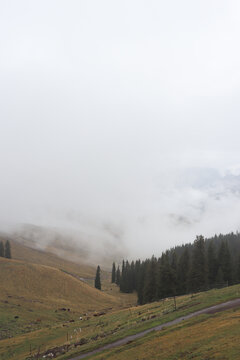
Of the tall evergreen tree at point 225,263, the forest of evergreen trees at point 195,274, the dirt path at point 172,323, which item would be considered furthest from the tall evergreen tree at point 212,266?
the dirt path at point 172,323

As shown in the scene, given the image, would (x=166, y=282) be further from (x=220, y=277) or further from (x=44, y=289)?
(x=44, y=289)

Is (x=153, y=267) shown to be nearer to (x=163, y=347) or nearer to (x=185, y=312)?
(x=185, y=312)

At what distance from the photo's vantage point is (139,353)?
26500 mm

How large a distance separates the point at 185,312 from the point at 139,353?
16.4m

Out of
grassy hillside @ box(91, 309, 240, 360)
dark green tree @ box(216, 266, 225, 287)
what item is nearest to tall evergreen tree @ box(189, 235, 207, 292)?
dark green tree @ box(216, 266, 225, 287)

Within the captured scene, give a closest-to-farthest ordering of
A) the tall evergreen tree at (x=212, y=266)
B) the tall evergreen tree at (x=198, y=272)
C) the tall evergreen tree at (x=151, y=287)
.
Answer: the tall evergreen tree at (x=198, y=272) → the tall evergreen tree at (x=212, y=266) → the tall evergreen tree at (x=151, y=287)

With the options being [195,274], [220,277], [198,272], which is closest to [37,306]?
[195,274]

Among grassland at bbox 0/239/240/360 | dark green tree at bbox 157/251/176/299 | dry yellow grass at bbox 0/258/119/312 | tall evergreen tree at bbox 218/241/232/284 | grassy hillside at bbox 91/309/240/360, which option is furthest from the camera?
dry yellow grass at bbox 0/258/119/312

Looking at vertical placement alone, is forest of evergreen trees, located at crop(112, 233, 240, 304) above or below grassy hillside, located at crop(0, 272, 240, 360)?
above

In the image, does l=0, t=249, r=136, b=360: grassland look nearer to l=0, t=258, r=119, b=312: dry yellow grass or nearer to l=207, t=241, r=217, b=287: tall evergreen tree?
l=0, t=258, r=119, b=312: dry yellow grass

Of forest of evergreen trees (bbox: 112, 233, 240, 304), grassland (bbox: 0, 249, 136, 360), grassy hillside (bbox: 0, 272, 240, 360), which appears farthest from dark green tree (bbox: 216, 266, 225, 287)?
grassland (bbox: 0, 249, 136, 360)

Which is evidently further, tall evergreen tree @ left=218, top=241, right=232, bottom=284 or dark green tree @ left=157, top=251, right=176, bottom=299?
tall evergreen tree @ left=218, top=241, right=232, bottom=284

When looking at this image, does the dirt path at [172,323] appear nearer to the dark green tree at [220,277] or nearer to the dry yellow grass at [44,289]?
the dark green tree at [220,277]

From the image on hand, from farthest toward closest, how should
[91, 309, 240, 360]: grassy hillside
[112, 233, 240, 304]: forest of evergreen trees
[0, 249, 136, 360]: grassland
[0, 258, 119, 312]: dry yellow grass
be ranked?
[0, 258, 119, 312]: dry yellow grass → [112, 233, 240, 304]: forest of evergreen trees → [0, 249, 136, 360]: grassland → [91, 309, 240, 360]: grassy hillside
